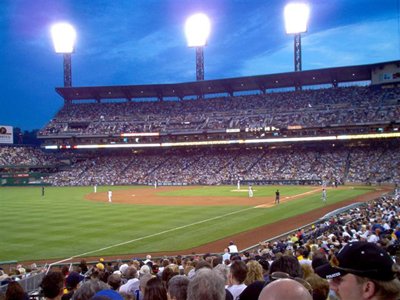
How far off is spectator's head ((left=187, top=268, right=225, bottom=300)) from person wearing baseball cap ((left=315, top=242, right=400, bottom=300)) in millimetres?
1096

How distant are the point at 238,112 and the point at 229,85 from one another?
229 inches

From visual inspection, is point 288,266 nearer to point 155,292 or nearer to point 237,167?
point 155,292

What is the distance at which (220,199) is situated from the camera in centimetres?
4291

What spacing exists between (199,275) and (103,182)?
72.7m

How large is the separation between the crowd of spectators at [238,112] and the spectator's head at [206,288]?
65038 mm

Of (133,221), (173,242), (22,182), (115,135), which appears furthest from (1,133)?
(173,242)

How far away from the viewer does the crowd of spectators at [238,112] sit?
6781 centimetres

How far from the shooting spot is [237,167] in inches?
2822

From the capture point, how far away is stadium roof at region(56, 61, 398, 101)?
7162cm

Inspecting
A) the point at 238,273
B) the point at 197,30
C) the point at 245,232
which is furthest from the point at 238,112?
the point at 238,273

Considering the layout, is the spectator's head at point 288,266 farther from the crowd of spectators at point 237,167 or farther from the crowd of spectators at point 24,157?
the crowd of spectators at point 24,157

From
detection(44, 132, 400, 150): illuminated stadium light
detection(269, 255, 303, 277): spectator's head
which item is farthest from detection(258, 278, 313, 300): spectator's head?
detection(44, 132, 400, 150): illuminated stadium light

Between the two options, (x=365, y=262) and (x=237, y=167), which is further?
(x=237, y=167)

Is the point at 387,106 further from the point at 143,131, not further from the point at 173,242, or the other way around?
the point at 173,242
